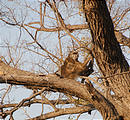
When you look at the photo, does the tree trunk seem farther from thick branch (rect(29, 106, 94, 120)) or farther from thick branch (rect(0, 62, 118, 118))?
thick branch (rect(29, 106, 94, 120))

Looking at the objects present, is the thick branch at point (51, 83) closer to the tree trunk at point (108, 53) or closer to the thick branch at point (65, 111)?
the tree trunk at point (108, 53)

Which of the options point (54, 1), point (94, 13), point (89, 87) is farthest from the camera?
point (54, 1)

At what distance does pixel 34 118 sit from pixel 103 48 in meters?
2.01

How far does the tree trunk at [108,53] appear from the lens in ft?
10.0

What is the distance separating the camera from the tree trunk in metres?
3.05

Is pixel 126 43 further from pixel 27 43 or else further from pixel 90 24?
pixel 27 43

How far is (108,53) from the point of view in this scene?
3.42 m

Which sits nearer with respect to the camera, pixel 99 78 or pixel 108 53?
pixel 99 78

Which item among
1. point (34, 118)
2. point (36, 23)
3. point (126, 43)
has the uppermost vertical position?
point (36, 23)

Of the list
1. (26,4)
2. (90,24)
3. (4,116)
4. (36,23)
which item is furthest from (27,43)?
(90,24)

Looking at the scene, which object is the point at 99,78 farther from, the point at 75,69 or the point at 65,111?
the point at 65,111

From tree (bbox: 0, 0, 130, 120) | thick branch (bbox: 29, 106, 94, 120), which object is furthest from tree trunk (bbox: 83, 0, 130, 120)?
thick branch (bbox: 29, 106, 94, 120)

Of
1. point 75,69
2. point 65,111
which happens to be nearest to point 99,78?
point 75,69

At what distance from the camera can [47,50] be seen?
15.4 ft
